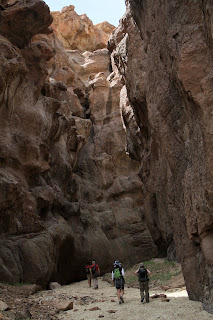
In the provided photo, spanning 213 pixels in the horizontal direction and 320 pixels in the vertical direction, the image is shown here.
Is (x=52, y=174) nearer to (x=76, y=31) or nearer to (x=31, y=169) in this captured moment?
(x=31, y=169)

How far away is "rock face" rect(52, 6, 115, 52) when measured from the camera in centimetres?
5884

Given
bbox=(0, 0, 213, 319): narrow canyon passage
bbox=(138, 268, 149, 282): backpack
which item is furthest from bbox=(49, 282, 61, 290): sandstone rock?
bbox=(138, 268, 149, 282): backpack

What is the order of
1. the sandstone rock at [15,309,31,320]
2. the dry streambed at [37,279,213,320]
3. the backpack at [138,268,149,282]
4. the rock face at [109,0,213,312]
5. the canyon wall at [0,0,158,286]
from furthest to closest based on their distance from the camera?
the canyon wall at [0,0,158,286]
the backpack at [138,268,149,282]
the sandstone rock at [15,309,31,320]
the rock face at [109,0,213,312]
the dry streambed at [37,279,213,320]

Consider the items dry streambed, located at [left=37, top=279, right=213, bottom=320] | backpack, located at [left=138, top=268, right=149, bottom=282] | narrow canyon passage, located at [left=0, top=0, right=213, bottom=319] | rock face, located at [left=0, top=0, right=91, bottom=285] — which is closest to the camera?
dry streambed, located at [left=37, top=279, right=213, bottom=320]

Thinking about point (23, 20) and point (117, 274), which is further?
point (23, 20)

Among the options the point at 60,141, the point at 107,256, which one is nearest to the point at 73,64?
the point at 60,141

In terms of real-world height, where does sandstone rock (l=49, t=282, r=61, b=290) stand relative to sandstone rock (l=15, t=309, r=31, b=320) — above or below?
below

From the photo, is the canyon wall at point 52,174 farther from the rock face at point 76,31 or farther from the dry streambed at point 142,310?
the rock face at point 76,31

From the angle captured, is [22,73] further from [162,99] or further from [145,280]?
[145,280]

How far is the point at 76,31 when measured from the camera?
5894cm

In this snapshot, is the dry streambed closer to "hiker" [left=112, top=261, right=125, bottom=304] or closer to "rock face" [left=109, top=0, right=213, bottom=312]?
"hiker" [left=112, top=261, right=125, bottom=304]

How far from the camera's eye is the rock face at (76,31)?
5884 cm

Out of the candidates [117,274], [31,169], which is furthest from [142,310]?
[31,169]

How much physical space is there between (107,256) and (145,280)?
18.0 m
